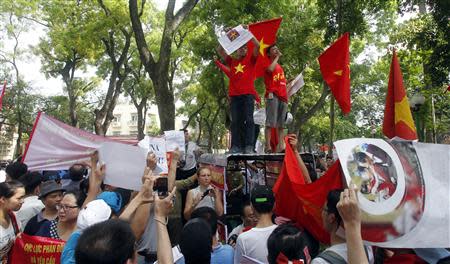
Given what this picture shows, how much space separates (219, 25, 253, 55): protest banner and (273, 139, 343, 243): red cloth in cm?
267

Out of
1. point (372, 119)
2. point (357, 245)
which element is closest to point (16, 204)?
point (357, 245)

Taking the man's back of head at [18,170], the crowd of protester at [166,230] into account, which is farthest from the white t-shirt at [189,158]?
the man's back of head at [18,170]

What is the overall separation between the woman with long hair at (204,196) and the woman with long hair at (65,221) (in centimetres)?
150

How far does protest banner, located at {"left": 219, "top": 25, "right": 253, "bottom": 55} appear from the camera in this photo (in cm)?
620

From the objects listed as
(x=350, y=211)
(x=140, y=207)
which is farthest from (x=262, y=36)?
(x=350, y=211)

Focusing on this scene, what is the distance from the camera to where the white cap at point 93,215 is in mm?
2727

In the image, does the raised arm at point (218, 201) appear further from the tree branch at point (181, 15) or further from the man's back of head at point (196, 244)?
the tree branch at point (181, 15)

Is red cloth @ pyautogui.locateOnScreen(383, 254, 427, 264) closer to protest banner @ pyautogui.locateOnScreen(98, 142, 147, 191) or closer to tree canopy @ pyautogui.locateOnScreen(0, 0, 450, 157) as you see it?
Answer: protest banner @ pyautogui.locateOnScreen(98, 142, 147, 191)

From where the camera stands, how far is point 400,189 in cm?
247

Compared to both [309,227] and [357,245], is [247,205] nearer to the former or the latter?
[309,227]

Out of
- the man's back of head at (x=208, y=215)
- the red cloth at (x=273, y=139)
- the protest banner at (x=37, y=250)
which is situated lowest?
the protest banner at (x=37, y=250)

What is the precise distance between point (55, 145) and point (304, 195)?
3080 millimetres

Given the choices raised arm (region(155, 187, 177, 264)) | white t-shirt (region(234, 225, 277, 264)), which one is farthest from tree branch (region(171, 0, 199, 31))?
raised arm (region(155, 187, 177, 264))

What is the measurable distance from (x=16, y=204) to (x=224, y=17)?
35.8ft
